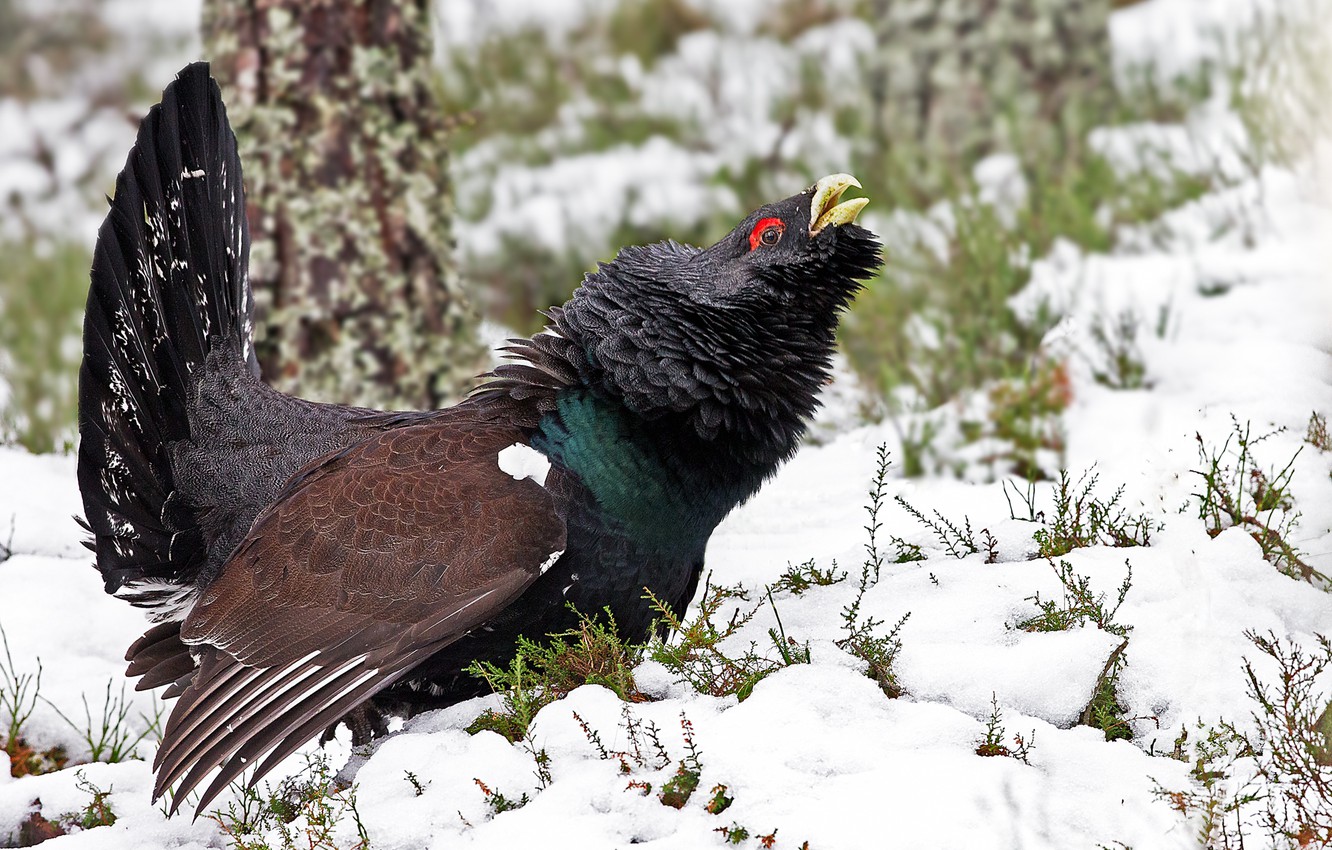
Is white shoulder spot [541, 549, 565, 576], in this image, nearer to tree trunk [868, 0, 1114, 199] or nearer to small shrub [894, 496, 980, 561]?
small shrub [894, 496, 980, 561]

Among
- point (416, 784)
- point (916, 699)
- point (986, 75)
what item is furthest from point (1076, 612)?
point (986, 75)

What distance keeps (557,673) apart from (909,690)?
89cm

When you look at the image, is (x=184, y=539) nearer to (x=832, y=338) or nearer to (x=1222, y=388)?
(x=832, y=338)

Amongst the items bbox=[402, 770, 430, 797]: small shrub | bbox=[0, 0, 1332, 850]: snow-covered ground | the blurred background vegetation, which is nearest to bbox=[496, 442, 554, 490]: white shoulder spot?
bbox=[0, 0, 1332, 850]: snow-covered ground

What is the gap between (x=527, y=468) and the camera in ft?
11.0

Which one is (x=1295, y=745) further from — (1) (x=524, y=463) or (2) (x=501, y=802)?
(1) (x=524, y=463)

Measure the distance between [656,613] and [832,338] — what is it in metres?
1.00

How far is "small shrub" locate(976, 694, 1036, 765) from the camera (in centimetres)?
267

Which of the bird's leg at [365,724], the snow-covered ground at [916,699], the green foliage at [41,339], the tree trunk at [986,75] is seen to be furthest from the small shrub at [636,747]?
the tree trunk at [986,75]

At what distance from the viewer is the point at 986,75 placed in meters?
7.71

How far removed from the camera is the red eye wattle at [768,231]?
3623mm

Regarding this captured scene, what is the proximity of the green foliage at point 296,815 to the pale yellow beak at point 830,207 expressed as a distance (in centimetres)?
199

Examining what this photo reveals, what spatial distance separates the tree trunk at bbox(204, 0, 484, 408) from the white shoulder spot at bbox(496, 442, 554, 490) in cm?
243

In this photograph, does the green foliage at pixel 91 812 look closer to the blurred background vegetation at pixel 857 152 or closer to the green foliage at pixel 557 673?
the green foliage at pixel 557 673
